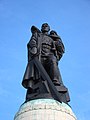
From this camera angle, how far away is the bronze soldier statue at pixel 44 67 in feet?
52.0

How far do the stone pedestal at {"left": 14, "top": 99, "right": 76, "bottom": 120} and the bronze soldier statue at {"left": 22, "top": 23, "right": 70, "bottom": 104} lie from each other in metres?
0.42

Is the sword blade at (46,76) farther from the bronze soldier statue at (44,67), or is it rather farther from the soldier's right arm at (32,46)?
the soldier's right arm at (32,46)

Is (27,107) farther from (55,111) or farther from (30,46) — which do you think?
(30,46)

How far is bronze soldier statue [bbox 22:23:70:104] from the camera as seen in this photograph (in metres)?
15.9

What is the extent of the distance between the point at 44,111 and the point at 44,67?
3.07 metres

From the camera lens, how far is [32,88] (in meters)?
16.4

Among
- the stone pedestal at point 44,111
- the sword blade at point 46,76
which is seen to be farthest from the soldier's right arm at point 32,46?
the stone pedestal at point 44,111

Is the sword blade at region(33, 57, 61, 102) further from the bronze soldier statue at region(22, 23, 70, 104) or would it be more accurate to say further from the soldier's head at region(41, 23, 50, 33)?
the soldier's head at region(41, 23, 50, 33)

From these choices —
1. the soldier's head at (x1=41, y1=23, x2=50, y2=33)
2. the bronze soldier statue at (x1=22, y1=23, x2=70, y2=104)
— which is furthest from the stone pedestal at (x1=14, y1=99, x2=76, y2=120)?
the soldier's head at (x1=41, y1=23, x2=50, y2=33)

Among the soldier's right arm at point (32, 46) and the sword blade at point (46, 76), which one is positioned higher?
the soldier's right arm at point (32, 46)

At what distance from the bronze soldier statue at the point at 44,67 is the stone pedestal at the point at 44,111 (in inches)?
16.5

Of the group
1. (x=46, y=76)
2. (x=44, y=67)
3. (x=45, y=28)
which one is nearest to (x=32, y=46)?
(x=44, y=67)

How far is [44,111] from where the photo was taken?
1460cm

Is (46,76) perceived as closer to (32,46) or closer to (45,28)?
(32,46)
